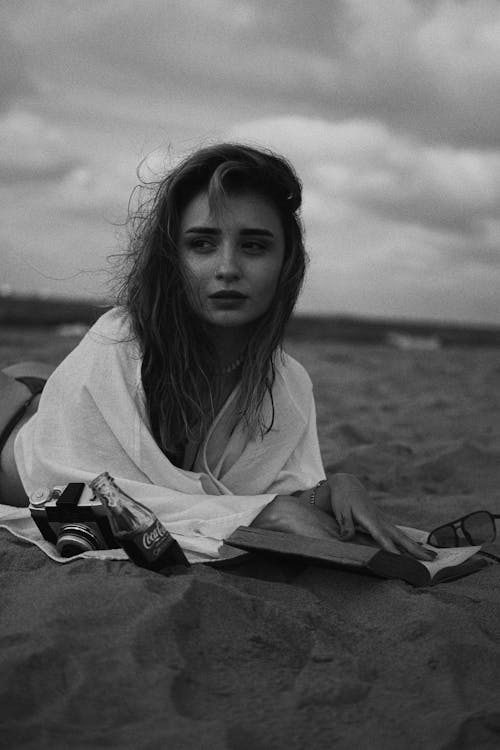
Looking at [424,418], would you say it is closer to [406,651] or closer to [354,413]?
[354,413]

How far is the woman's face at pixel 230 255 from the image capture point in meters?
2.25

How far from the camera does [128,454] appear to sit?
2.28 metres

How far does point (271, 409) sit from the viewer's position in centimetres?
263

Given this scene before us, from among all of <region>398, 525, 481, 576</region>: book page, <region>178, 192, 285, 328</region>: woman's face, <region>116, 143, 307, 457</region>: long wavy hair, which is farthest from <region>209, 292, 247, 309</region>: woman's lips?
<region>398, 525, 481, 576</region>: book page

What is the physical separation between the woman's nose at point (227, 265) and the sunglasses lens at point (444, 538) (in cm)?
110

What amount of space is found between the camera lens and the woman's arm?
19.5 inches

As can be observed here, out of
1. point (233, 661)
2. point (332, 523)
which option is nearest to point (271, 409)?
point (332, 523)

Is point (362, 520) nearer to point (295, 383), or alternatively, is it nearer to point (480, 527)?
point (480, 527)

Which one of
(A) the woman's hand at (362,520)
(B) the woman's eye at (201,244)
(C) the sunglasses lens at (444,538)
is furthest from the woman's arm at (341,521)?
(B) the woman's eye at (201,244)

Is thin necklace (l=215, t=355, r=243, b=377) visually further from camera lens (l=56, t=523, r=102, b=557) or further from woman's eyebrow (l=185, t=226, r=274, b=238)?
camera lens (l=56, t=523, r=102, b=557)

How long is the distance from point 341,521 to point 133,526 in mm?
723

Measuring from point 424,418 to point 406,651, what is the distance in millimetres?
3895

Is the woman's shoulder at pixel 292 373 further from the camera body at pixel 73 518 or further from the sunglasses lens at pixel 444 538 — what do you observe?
the camera body at pixel 73 518

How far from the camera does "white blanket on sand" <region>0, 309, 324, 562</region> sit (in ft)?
7.22
